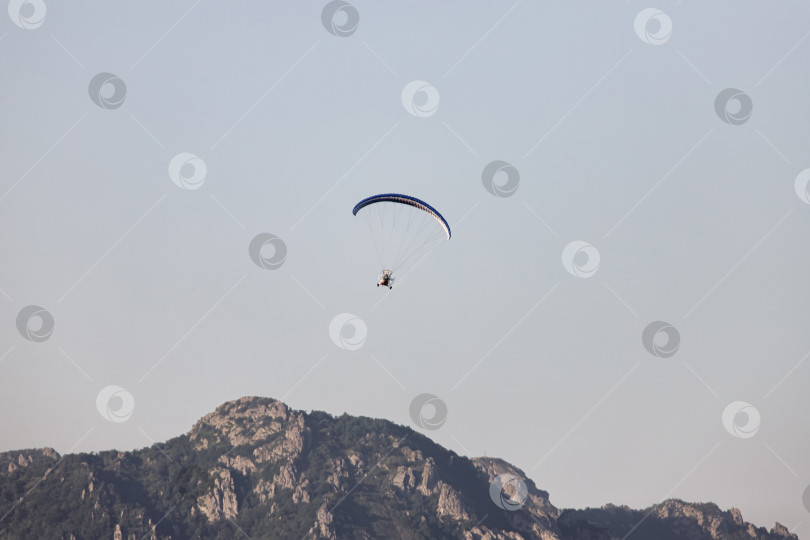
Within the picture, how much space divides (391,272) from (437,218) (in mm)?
9475

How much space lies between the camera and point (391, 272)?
152 metres

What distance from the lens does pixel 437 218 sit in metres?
154

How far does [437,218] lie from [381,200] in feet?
25.5

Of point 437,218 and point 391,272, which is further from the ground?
point 437,218

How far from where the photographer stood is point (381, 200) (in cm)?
15225

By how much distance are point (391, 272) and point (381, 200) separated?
9478 millimetres
